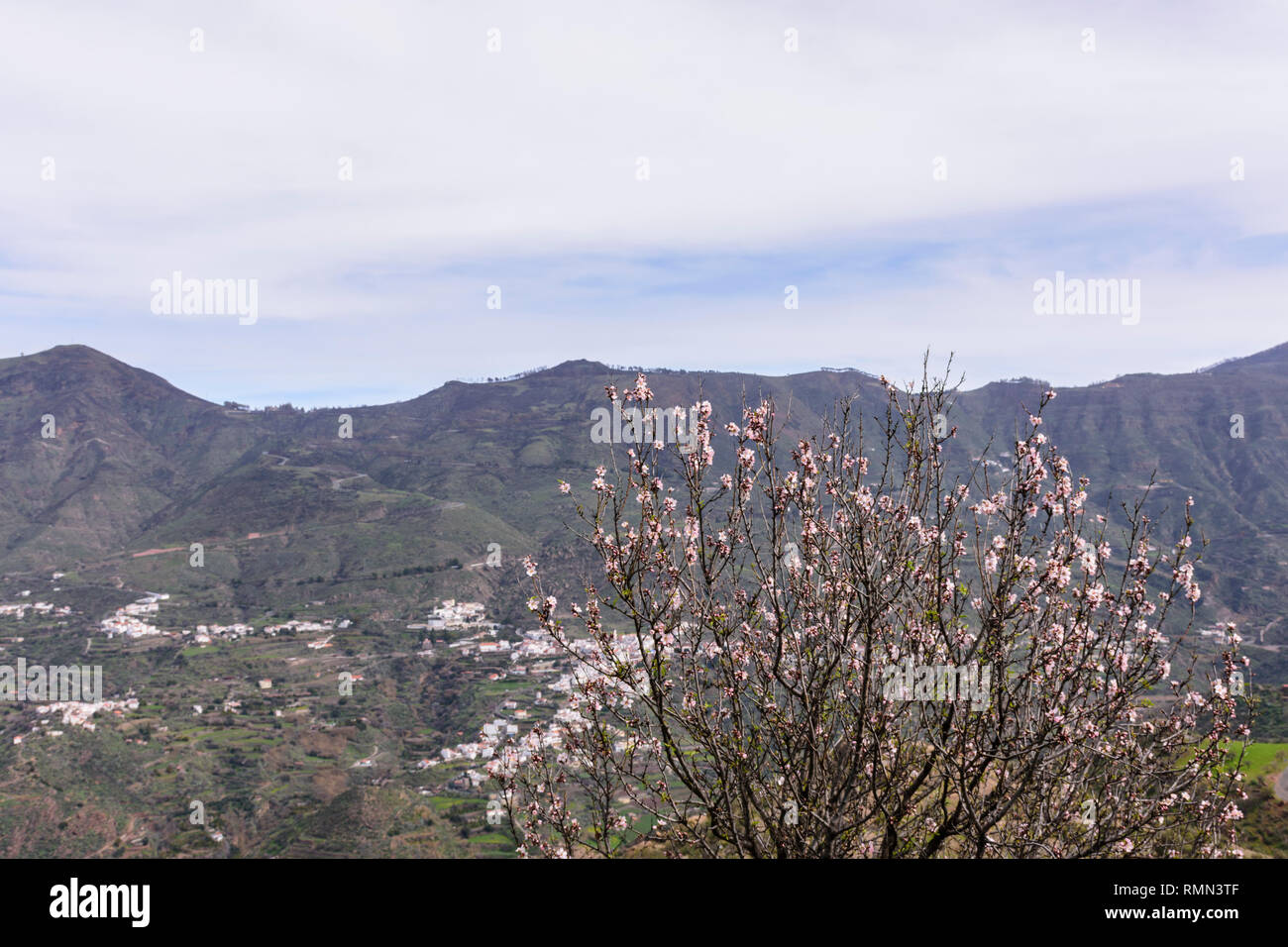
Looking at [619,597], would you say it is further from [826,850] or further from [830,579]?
[826,850]

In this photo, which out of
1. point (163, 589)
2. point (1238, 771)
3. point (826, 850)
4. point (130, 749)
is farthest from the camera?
point (163, 589)
